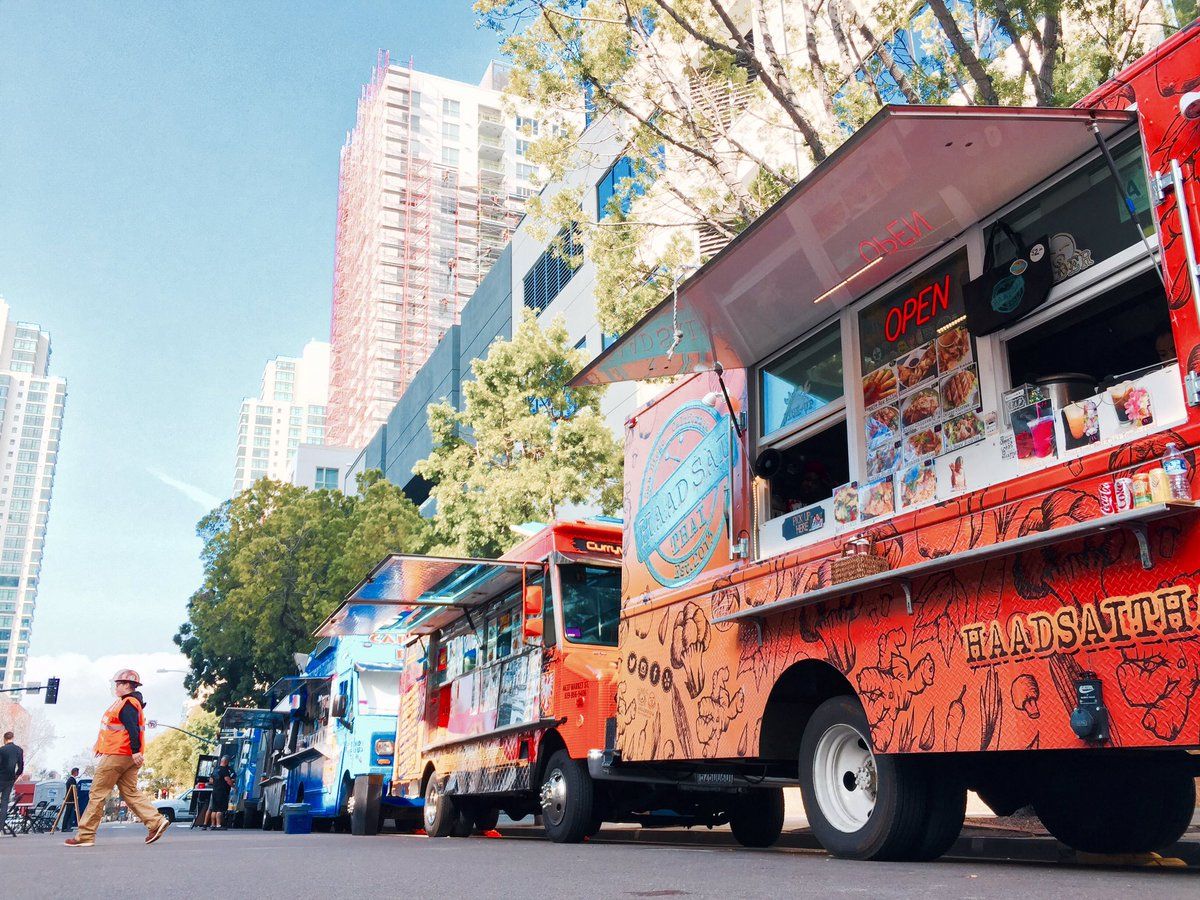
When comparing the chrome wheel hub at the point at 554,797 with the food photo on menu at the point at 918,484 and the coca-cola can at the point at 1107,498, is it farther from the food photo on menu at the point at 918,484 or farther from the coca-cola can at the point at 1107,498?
the coca-cola can at the point at 1107,498

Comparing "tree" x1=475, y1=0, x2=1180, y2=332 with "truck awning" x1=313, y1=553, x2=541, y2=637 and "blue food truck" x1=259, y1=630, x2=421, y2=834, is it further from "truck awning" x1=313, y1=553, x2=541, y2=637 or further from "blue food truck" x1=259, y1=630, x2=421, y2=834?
"blue food truck" x1=259, y1=630, x2=421, y2=834

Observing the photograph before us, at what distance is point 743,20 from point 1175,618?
19.3m

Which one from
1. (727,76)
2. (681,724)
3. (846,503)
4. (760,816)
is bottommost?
(760,816)

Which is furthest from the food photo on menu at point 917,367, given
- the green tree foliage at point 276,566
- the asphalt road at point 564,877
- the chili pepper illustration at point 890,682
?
the green tree foliage at point 276,566

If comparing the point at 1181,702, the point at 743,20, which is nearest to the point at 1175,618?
the point at 1181,702

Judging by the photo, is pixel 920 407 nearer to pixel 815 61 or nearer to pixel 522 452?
pixel 815 61

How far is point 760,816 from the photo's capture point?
30.2ft

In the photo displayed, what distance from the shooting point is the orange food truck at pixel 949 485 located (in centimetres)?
455

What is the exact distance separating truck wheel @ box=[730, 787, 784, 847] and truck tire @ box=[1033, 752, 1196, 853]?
9.71 ft

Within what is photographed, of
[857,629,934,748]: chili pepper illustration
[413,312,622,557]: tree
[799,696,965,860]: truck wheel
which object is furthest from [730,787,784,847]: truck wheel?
[413,312,622,557]: tree

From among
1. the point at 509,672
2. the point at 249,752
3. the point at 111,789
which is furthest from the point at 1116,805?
the point at 249,752

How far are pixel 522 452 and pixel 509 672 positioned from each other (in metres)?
10.4

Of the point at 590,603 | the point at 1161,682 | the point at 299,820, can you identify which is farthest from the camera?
the point at 299,820

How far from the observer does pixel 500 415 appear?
20406 mm
